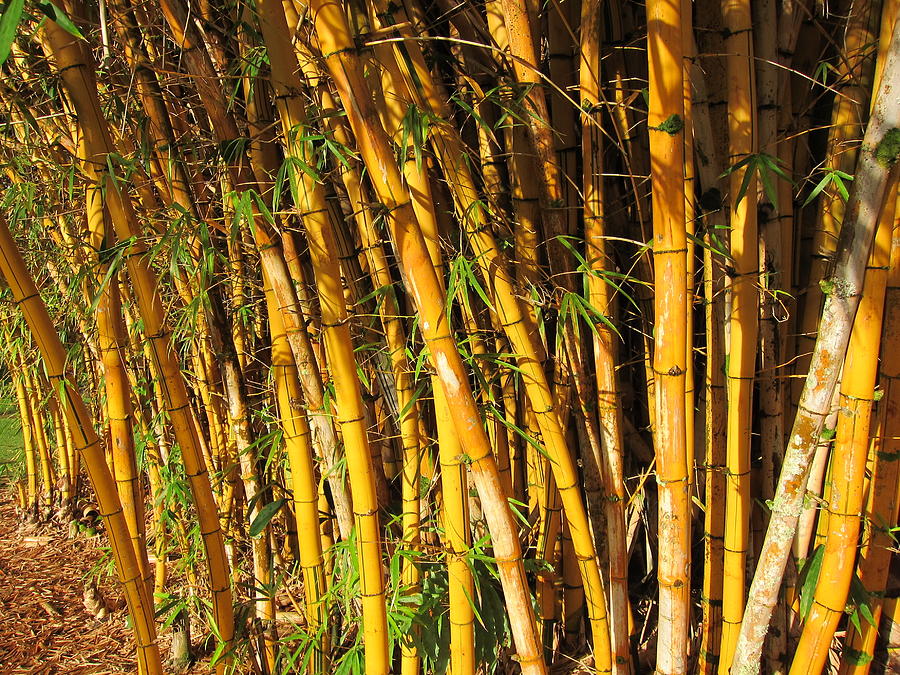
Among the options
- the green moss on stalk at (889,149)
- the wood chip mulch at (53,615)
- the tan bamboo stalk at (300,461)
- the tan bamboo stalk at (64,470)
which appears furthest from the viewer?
the tan bamboo stalk at (64,470)

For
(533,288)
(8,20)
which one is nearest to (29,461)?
(533,288)

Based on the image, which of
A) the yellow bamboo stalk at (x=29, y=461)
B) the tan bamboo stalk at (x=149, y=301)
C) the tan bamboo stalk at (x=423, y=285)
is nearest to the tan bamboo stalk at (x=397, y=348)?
the tan bamboo stalk at (x=423, y=285)

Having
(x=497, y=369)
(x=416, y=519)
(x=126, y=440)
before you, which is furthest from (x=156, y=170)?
(x=416, y=519)

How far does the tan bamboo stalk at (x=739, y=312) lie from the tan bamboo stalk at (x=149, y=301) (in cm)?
107

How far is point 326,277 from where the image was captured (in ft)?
3.59

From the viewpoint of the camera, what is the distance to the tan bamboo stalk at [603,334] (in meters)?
1.09

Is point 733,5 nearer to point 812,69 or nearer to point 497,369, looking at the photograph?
point 812,69

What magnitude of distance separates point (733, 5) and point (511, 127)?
409 mm

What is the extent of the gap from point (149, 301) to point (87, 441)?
0.97 feet

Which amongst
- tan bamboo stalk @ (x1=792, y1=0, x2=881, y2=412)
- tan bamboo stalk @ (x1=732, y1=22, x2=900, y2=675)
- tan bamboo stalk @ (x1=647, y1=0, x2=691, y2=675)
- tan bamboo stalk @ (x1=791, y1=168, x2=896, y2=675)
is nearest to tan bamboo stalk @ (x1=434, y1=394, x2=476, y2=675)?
tan bamboo stalk @ (x1=647, y1=0, x2=691, y2=675)

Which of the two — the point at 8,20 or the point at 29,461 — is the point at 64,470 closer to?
the point at 29,461

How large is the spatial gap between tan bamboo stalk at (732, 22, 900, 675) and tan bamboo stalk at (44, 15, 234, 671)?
111 centimetres

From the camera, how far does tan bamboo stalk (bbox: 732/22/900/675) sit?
33.9 inches

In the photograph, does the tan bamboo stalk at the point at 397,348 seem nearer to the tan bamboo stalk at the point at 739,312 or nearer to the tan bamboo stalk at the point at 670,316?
the tan bamboo stalk at the point at 670,316
